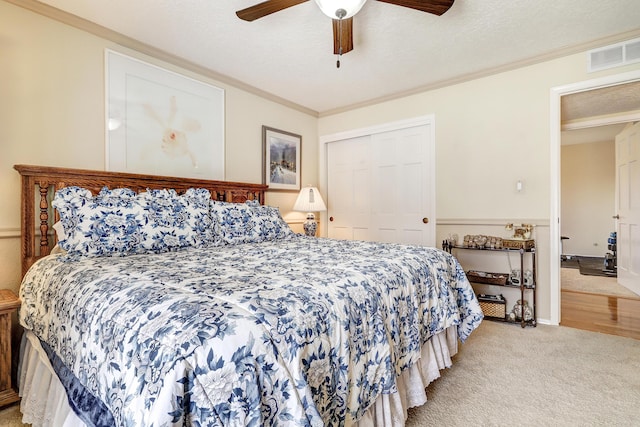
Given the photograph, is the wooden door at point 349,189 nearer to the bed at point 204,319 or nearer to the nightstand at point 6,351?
the bed at point 204,319

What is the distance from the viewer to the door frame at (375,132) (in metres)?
3.58

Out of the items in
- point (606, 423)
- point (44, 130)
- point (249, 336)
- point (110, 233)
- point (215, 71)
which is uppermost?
point (215, 71)

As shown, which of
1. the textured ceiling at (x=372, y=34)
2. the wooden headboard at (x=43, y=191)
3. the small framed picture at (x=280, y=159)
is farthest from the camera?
the small framed picture at (x=280, y=159)

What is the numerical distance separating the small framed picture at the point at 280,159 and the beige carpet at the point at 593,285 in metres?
3.77

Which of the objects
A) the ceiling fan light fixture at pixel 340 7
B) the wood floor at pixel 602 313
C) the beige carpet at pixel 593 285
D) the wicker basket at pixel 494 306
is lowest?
the wood floor at pixel 602 313

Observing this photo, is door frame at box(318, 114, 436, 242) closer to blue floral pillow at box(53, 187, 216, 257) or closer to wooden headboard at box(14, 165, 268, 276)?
blue floral pillow at box(53, 187, 216, 257)

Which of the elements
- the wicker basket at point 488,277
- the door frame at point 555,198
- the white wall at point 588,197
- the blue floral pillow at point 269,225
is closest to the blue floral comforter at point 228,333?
the blue floral pillow at point 269,225

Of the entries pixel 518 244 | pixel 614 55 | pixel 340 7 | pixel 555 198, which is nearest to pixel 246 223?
pixel 340 7

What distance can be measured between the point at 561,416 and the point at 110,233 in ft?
8.62

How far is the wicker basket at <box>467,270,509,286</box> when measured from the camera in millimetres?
2963

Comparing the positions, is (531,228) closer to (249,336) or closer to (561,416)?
(561,416)

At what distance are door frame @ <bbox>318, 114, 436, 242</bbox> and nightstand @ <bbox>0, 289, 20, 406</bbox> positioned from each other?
3.34 meters

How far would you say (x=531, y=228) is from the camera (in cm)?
298

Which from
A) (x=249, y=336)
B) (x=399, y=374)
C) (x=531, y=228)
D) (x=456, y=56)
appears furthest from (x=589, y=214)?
(x=249, y=336)
